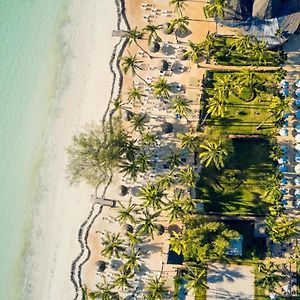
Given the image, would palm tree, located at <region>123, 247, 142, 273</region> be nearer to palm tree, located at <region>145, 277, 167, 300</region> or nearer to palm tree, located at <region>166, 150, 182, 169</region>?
palm tree, located at <region>145, 277, 167, 300</region>

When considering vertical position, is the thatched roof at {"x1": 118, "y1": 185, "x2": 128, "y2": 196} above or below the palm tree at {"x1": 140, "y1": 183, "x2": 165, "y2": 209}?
above

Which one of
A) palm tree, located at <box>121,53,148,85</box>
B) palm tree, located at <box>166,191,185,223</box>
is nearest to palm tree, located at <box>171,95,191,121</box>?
palm tree, located at <box>121,53,148,85</box>

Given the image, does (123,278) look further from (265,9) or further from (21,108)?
(265,9)

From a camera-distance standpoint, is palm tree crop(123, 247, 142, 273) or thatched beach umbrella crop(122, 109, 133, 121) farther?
thatched beach umbrella crop(122, 109, 133, 121)

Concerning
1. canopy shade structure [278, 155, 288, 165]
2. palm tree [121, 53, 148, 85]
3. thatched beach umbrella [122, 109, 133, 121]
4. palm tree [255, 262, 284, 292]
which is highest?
palm tree [121, 53, 148, 85]

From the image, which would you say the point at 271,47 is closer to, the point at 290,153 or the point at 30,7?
the point at 290,153

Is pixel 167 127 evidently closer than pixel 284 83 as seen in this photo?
No

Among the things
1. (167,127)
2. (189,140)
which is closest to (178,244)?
(189,140)
